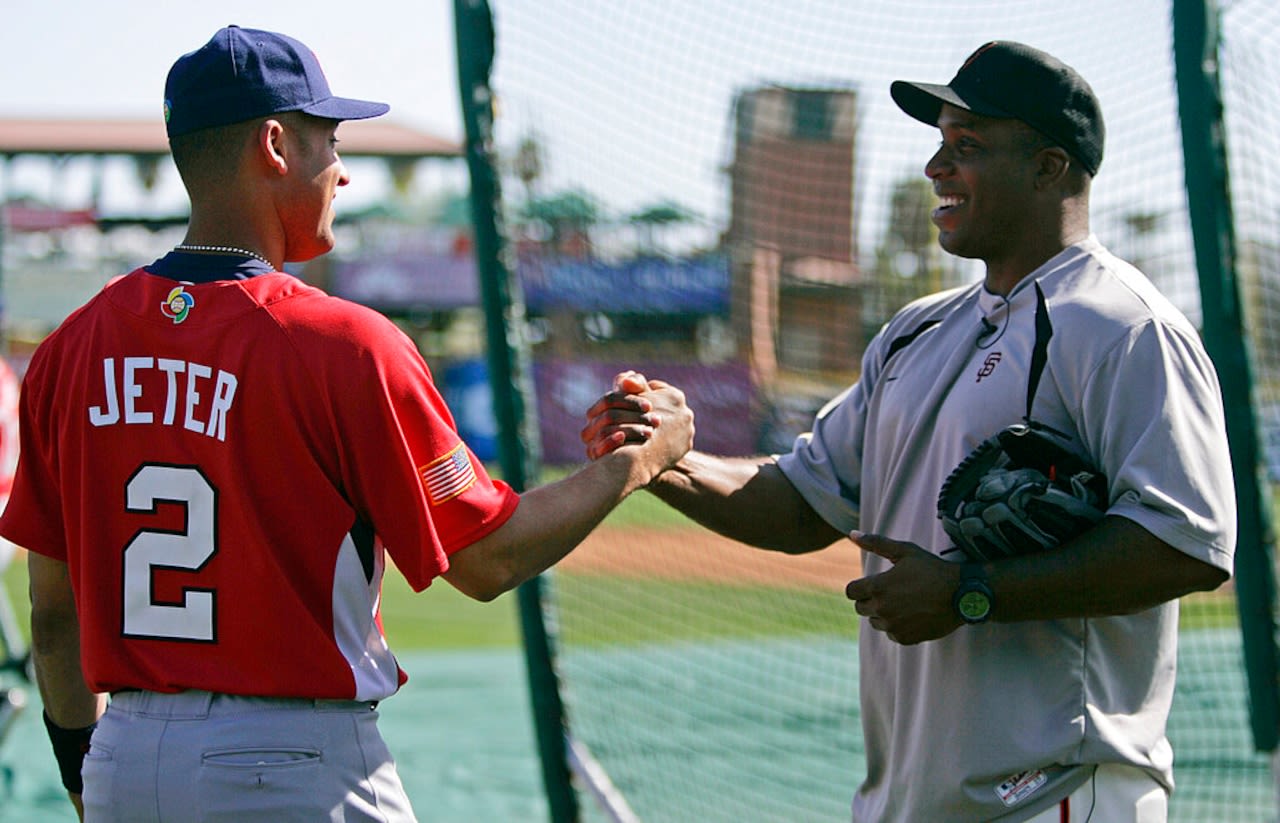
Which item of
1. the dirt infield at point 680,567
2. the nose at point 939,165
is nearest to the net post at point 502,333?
the dirt infield at point 680,567

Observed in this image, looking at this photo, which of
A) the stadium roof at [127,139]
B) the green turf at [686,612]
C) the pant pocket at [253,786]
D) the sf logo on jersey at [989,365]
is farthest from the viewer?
the stadium roof at [127,139]

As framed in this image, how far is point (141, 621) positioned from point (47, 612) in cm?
43

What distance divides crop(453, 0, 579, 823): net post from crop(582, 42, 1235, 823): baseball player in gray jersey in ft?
4.08

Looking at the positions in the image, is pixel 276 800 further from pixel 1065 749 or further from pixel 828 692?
pixel 828 692

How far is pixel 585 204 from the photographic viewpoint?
457cm

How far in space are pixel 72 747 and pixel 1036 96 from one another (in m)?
2.28

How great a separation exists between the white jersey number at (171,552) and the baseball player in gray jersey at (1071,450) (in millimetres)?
855

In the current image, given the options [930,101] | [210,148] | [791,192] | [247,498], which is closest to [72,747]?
[247,498]

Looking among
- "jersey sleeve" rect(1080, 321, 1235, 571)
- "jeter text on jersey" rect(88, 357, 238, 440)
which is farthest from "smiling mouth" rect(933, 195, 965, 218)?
"jeter text on jersey" rect(88, 357, 238, 440)

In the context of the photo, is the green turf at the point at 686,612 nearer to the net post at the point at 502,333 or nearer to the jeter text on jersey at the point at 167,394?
the net post at the point at 502,333

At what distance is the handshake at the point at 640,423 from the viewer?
2.95 m

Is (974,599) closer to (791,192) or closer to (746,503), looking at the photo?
(746,503)

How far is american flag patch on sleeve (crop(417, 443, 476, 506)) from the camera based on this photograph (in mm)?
2418

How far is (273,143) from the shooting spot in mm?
2535
